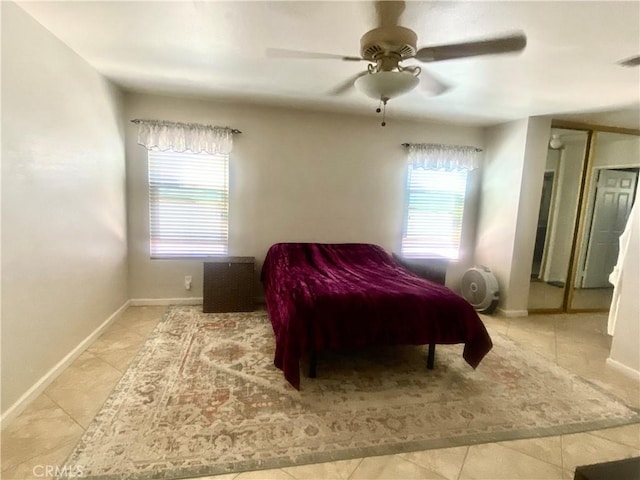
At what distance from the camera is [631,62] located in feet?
7.20

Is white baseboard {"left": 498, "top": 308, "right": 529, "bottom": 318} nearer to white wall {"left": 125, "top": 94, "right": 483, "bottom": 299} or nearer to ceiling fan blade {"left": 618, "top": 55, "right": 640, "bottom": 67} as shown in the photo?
white wall {"left": 125, "top": 94, "right": 483, "bottom": 299}

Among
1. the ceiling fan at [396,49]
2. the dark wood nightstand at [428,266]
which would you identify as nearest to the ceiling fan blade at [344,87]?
the ceiling fan at [396,49]

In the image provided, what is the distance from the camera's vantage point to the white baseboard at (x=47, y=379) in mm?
1794

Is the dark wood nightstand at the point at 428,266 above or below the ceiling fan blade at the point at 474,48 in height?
below

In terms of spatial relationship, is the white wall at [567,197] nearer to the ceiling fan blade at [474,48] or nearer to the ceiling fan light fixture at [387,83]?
the ceiling fan blade at [474,48]

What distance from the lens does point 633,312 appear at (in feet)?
8.67

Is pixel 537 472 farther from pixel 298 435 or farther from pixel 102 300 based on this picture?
pixel 102 300

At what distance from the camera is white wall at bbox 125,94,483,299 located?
3611mm

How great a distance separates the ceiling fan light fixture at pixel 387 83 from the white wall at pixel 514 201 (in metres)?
2.64

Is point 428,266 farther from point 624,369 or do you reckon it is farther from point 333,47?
point 333,47

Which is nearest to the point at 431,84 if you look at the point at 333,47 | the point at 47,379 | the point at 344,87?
the point at 344,87

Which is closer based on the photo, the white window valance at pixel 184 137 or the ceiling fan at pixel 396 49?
the ceiling fan at pixel 396 49

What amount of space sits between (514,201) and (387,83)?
111 inches

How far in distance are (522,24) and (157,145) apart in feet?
10.9
